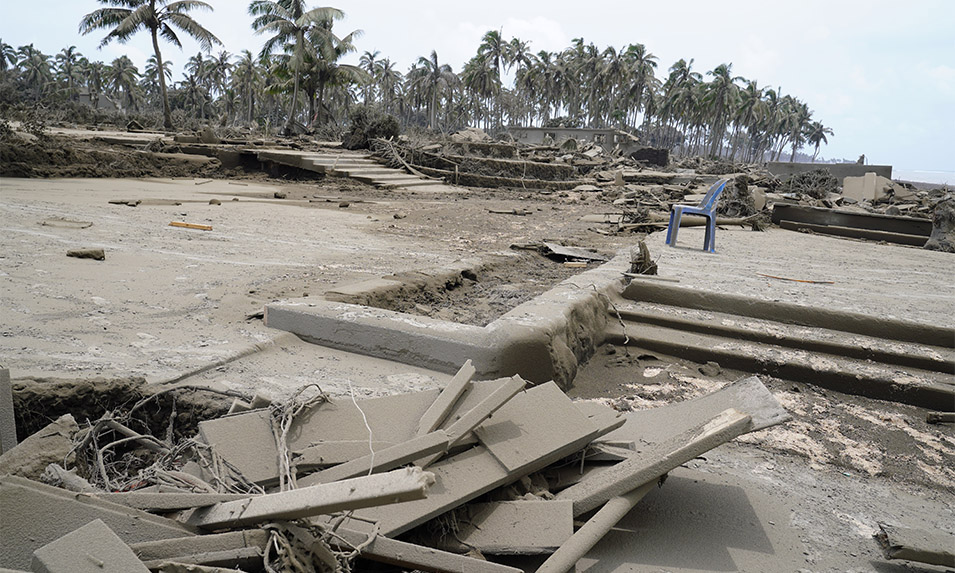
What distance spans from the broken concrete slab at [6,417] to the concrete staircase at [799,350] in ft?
13.1

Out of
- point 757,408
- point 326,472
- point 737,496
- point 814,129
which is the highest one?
point 814,129

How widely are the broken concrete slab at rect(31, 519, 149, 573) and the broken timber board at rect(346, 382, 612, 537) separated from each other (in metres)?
0.71

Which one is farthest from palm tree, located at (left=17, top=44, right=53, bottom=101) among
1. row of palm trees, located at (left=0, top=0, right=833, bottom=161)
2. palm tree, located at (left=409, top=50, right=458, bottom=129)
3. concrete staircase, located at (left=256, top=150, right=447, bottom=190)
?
concrete staircase, located at (left=256, top=150, right=447, bottom=190)

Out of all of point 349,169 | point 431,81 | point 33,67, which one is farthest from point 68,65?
point 349,169

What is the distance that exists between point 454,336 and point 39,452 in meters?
2.25

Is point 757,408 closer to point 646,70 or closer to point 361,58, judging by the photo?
point 646,70

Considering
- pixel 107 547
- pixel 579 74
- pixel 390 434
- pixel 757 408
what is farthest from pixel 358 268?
pixel 579 74

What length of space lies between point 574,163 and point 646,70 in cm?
4111

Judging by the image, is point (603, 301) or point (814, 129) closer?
point (603, 301)

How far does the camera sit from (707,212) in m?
8.08

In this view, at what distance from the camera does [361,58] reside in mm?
68000

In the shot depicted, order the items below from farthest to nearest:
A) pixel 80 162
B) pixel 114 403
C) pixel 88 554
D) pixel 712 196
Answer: pixel 80 162 → pixel 712 196 → pixel 114 403 → pixel 88 554

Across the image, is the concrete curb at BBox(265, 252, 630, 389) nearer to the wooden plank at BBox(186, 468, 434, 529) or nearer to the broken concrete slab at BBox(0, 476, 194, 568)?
the wooden plank at BBox(186, 468, 434, 529)

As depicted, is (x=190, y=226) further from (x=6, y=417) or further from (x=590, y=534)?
(x=590, y=534)
